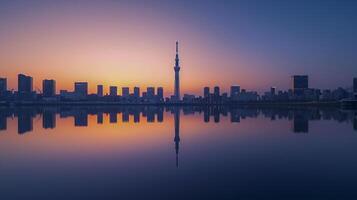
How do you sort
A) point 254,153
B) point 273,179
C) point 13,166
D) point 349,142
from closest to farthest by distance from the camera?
point 273,179 < point 13,166 < point 254,153 < point 349,142

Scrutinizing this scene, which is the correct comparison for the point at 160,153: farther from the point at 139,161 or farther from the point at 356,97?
the point at 356,97

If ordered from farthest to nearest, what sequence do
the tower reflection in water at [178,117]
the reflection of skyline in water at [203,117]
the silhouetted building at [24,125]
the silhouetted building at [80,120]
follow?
the silhouetted building at [80,120] < the reflection of skyline in water at [203,117] < the tower reflection in water at [178,117] < the silhouetted building at [24,125]

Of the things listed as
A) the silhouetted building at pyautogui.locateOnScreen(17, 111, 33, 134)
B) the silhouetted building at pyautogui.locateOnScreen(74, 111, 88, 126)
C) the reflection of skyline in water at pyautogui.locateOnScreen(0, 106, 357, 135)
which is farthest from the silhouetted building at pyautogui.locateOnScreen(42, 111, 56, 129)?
the silhouetted building at pyautogui.locateOnScreen(74, 111, 88, 126)

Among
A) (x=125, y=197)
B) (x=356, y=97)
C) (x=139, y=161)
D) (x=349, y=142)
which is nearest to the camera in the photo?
(x=125, y=197)

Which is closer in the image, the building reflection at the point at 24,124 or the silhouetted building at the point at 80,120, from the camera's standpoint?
Answer: the building reflection at the point at 24,124

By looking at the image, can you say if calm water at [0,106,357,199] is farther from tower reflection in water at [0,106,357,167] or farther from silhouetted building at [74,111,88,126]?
silhouetted building at [74,111,88,126]

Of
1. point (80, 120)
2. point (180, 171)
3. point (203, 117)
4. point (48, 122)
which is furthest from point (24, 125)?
point (180, 171)

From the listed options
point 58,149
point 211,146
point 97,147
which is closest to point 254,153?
point 211,146

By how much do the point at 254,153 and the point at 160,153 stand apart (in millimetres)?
5579

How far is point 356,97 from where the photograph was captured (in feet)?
422

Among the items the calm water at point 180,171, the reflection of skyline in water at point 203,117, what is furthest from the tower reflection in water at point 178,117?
the calm water at point 180,171

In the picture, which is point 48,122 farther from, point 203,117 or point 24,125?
point 203,117

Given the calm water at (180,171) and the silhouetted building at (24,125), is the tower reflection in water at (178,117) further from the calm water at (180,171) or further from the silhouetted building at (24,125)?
the calm water at (180,171)

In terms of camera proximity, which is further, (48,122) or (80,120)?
(80,120)
